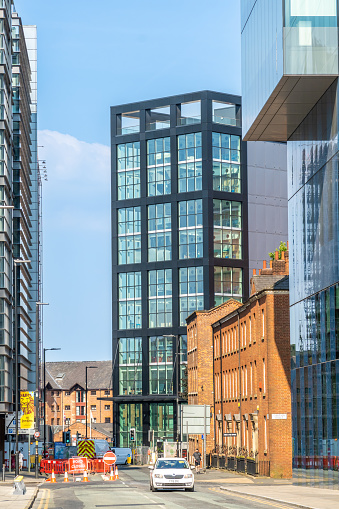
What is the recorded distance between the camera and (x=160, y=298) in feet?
343

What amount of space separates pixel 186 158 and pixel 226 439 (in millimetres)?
44469

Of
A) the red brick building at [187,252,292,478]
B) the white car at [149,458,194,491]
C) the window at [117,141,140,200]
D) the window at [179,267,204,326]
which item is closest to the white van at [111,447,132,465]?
the red brick building at [187,252,292,478]

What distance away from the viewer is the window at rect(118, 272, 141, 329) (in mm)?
106062

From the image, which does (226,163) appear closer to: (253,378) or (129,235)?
(129,235)

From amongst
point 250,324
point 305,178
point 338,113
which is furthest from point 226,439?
point 338,113

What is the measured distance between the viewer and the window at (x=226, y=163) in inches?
4097

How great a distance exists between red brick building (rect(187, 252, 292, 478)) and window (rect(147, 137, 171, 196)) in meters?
29.0

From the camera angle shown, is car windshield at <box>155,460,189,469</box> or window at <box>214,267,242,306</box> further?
window at <box>214,267,242,306</box>

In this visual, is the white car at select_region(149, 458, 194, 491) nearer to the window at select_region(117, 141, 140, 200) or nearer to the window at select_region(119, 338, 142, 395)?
the window at select_region(119, 338, 142, 395)

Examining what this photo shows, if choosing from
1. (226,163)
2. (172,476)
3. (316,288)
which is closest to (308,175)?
(316,288)

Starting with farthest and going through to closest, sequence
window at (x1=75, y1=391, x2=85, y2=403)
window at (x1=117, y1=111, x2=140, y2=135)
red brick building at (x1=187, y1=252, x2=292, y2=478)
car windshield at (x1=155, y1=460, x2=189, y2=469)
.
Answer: window at (x1=75, y1=391, x2=85, y2=403)
window at (x1=117, y1=111, x2=140, y2=135)
red brick building at (x1=187, y1=252, x2=292, y2=478)
car windshield at (x1=155, y1=460, x2=189, y2=469)

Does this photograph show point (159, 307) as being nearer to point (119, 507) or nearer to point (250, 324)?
point (250, 324)

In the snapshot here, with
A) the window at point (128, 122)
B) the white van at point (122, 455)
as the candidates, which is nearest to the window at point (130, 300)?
the window at point (128, 122)

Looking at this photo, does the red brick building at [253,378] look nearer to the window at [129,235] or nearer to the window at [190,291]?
the window at [190,291]
